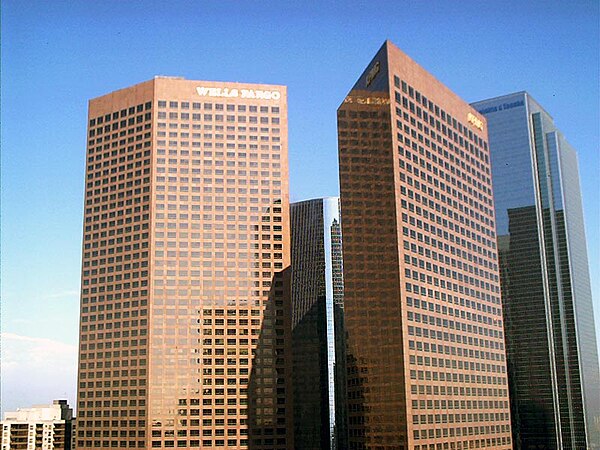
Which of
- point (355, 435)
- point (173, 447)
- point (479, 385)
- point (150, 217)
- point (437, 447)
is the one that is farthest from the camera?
point (150, 217)

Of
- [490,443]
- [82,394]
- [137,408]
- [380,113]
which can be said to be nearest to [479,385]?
[490,443]

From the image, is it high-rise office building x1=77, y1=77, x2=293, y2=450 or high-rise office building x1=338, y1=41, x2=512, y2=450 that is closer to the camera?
high-rise office building x1=338, y1=41, x2=512, y2=450

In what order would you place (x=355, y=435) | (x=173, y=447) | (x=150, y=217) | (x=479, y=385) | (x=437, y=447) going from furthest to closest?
1. (x=150, y=217)
2. (x=173, y=447)
3. (x=479, y=385)
4. (x=355, y=435)
5. (x=437, y=447)

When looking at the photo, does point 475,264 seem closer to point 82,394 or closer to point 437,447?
point 437,447

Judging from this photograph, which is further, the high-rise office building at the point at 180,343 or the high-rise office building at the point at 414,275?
the high-rise office building at the point at 180,343

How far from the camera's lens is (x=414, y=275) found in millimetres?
150750

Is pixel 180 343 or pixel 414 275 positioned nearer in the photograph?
pixel 414 275

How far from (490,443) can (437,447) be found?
2616 centimetres

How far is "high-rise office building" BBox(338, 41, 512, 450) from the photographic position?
146500mm

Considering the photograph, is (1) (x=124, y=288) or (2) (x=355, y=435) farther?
(1) (x=124, y=288)

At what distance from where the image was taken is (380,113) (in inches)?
6186

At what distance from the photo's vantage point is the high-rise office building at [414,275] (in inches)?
5768

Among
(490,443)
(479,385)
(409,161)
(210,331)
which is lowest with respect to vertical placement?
(490,443)

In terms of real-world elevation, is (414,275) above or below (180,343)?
above
